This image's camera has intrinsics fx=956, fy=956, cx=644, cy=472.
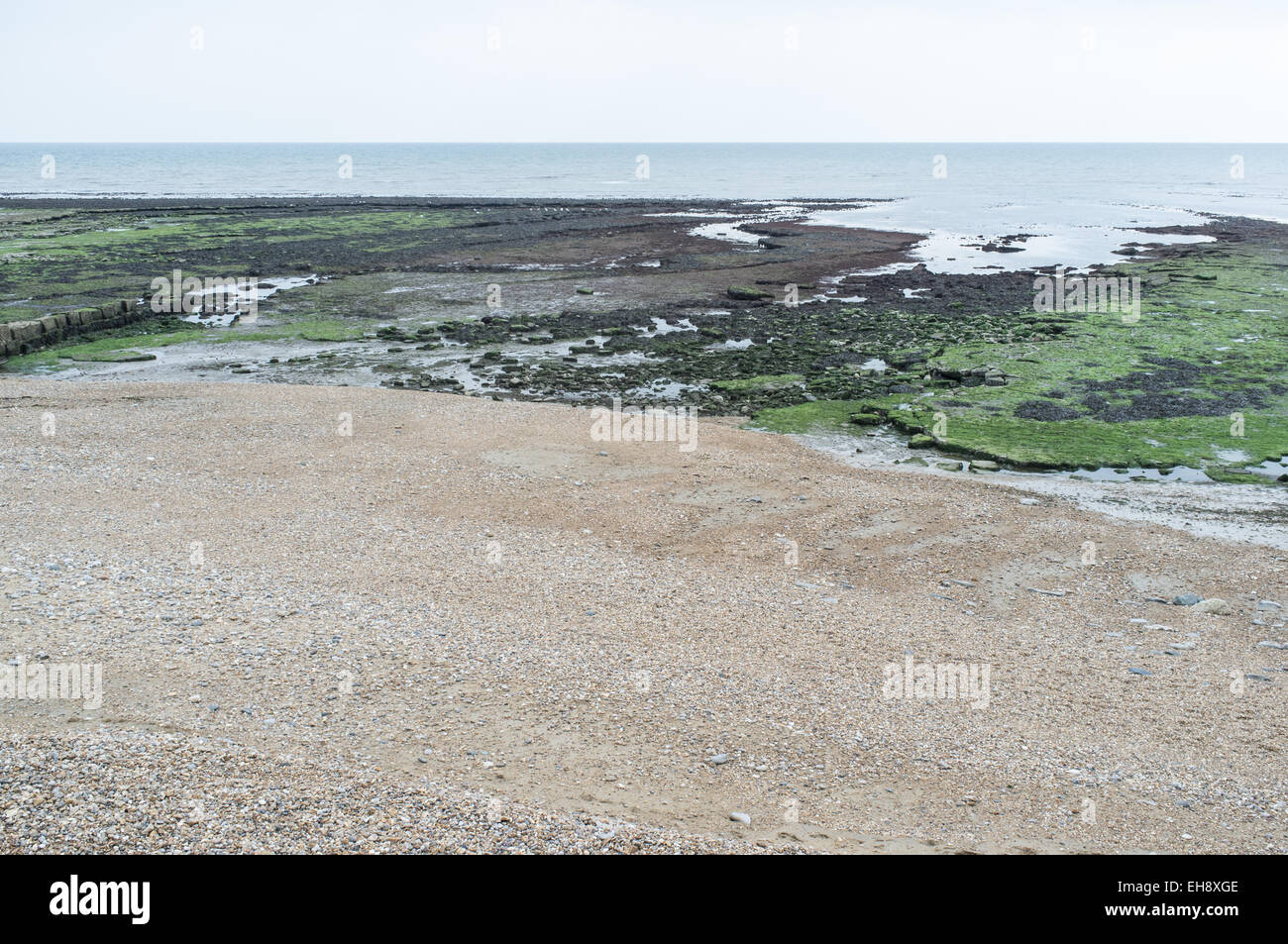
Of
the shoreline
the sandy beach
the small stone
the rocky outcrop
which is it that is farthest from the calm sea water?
the small stone

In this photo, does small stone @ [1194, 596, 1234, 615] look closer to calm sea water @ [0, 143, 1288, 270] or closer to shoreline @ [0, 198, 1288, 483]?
shoreline @ [0, 198, 1288, 483]

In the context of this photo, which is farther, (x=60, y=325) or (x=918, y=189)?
(x=918, y=189)

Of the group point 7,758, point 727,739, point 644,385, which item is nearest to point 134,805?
point 7,758

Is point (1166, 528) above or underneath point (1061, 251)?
underneath

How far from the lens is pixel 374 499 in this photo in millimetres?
16156

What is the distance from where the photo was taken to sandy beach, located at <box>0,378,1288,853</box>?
7.81 meters

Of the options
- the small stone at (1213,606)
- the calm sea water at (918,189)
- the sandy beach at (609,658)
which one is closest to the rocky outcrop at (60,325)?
the sandy beach at (609,658)

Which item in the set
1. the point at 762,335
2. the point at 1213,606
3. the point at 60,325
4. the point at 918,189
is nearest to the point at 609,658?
the point at 1213,606

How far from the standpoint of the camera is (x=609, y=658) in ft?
35.5

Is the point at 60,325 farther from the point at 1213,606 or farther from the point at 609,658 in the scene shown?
the point at 1213,606

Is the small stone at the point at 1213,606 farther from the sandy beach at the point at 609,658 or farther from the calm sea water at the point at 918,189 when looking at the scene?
the calm sea water at the point at 918,189

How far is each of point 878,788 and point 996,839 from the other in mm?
1101

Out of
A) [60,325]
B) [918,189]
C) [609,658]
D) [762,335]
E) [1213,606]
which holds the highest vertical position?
[918,189]
